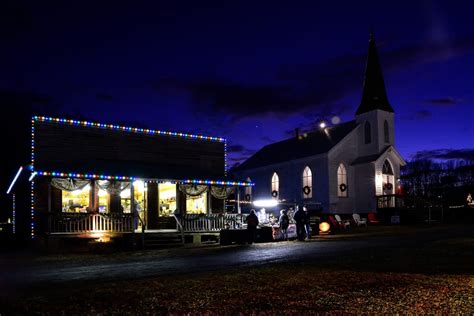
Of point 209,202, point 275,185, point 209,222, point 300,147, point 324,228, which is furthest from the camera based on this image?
point 275,185

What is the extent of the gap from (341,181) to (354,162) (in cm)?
179

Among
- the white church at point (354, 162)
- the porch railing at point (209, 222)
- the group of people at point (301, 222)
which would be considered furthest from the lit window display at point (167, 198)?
the white church at point (354, 162)

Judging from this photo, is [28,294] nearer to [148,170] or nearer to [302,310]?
[302,310]

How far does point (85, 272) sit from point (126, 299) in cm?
466

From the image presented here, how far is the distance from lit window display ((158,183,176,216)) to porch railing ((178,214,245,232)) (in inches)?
90.4

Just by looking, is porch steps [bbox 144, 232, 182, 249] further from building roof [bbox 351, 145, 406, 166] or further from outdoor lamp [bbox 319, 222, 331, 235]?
building roof [bbox 351, 145, 406, 166]

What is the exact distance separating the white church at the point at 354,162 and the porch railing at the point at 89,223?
56.2 feet

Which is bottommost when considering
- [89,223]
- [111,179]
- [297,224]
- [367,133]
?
[297,224]

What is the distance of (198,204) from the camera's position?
1112 inches

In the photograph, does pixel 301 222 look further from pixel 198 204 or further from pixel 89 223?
pixel 89 223

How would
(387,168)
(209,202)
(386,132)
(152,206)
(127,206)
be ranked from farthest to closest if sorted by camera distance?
(387,168) → (386,132) → (209,202) → (152,206) → (127,206)

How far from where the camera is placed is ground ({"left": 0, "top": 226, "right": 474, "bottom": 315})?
26.9 ft

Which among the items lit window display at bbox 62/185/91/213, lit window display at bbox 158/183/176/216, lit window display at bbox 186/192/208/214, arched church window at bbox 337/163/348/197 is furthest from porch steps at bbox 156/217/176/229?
arched church window at bbox 337/163/348/197

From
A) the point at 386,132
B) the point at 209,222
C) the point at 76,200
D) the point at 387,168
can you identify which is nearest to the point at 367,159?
the point at 387,168
